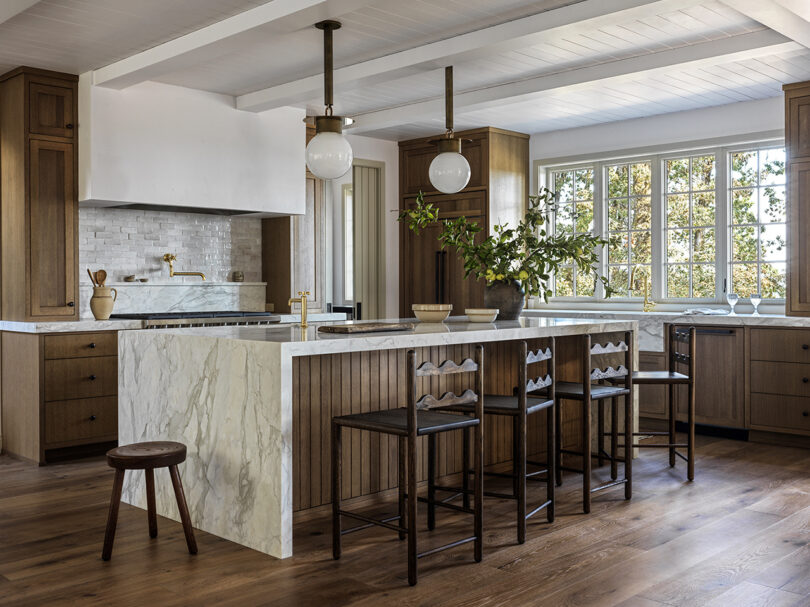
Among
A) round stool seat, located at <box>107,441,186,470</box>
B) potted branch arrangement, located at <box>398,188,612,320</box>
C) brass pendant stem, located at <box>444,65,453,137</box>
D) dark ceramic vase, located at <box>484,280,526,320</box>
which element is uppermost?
brass pendant stem, located at <box>444,65,453,137</box>

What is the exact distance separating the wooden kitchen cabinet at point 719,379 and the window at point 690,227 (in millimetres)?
802

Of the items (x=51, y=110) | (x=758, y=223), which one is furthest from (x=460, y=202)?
(x=51, y=110)

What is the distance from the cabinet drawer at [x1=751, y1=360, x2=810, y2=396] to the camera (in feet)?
18.5

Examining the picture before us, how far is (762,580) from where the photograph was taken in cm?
303

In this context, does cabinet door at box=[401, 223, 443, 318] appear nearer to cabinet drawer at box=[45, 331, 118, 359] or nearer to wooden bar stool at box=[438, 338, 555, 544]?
cabinet drawer at box=[45, 331, 118, 359]

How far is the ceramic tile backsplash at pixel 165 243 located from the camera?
6020 millimetres

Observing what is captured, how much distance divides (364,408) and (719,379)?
3.35 m

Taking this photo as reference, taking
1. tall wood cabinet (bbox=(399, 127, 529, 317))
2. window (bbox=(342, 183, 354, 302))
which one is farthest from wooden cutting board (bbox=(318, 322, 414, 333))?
window (bbox=(342, 183, 354, 302))

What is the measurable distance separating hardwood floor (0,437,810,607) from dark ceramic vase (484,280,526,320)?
3.71 feet

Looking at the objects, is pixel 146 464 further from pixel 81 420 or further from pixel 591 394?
pixel 81 420

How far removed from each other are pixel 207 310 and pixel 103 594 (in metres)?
3.94

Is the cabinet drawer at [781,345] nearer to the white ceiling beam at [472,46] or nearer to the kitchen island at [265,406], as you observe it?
the kitchen island at [265,406]

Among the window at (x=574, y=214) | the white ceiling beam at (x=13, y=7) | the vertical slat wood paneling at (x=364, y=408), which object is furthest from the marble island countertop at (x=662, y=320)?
the white ceiling beam at (x=13, y=7)

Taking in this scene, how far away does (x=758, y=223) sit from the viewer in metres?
6.54
